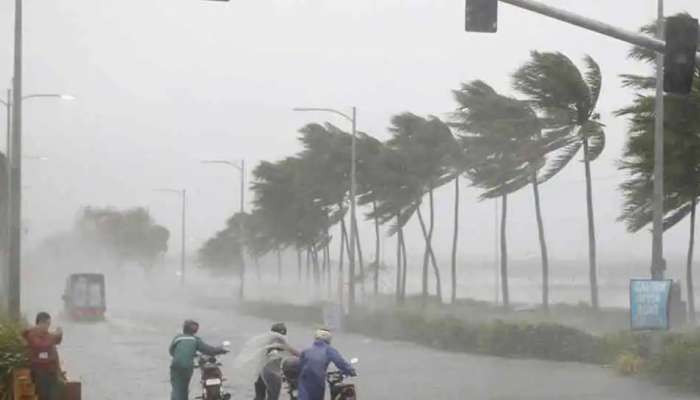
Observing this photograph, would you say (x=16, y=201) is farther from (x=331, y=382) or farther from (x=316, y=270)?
(x=316, y=270)

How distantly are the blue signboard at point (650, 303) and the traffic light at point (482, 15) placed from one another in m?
10.8

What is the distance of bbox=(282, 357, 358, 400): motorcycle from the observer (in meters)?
15.6

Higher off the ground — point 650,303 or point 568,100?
point 568,100

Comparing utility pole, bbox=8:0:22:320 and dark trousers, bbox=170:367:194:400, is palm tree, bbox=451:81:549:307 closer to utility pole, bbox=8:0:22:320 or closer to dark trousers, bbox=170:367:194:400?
utility pole, bbox=8:0:22:320

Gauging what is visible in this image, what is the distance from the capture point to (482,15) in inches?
581

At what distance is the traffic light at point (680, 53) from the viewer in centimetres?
1509

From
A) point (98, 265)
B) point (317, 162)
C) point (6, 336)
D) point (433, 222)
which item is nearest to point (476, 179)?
point (433, 222)

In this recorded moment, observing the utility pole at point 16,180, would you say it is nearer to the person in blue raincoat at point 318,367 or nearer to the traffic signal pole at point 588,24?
the person in blue raincoat at point 318,367

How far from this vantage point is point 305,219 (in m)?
69.5

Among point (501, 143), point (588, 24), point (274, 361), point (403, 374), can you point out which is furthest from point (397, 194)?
point (588, 24)

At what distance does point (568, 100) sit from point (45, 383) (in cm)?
2471

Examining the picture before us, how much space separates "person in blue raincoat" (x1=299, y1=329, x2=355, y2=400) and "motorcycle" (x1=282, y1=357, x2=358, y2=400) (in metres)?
0.20

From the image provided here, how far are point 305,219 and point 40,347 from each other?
52.8 m

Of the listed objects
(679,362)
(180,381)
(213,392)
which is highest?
(180,381)
